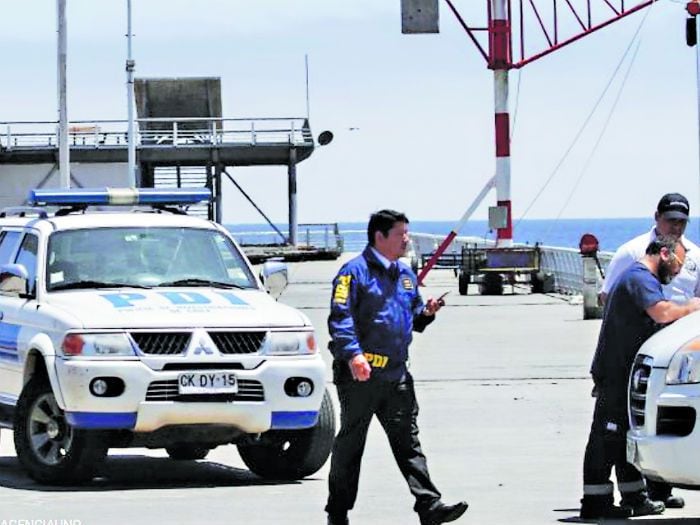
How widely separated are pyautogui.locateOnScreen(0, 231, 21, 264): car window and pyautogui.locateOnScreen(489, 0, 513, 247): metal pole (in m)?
26.8

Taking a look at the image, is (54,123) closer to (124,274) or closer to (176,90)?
(176,90)

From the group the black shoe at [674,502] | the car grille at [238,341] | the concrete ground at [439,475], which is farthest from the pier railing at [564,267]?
the black shoe at [674,502]

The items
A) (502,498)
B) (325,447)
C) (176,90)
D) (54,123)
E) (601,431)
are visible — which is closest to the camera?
(601,431)

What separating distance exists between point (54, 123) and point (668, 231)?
190ft

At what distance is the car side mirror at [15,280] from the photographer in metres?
13.1

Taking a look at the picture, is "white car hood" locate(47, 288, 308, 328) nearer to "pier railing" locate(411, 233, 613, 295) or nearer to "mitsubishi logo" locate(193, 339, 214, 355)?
"mitsubishi logo" locate(193, 339, 214, 355)

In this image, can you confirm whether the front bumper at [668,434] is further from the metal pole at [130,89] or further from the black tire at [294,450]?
the metal pole at [130,89]

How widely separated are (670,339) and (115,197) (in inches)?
204

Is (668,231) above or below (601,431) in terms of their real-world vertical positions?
above

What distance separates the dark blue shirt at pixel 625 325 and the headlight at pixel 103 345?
291 centimetres

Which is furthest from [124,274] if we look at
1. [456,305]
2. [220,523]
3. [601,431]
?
[456,305]

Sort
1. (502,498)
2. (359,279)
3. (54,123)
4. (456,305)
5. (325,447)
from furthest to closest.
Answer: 1. (54,123)
2. (456,305)
3. (325,447)
4. (502,498)
5. (359,279)

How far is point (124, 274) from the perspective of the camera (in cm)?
1323

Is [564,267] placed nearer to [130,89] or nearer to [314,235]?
[130,89]
